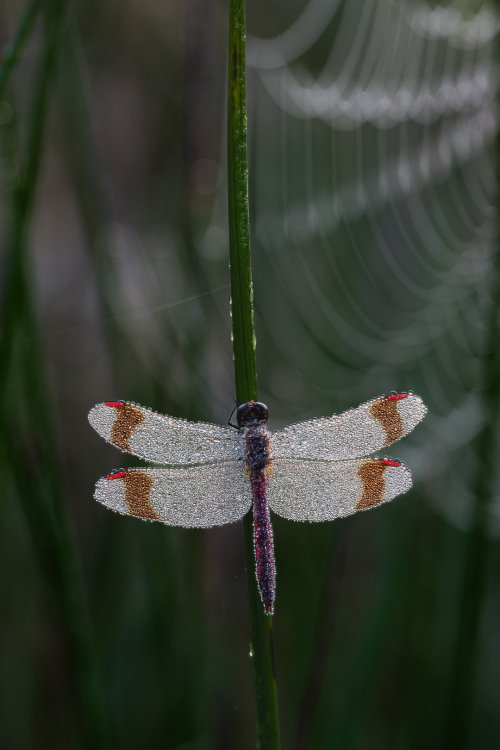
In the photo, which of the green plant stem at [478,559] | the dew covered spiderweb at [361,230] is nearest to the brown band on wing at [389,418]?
the green plant stem at [478,559]

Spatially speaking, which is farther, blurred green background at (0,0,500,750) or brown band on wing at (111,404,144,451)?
blurred green background at (0,0,500,750)

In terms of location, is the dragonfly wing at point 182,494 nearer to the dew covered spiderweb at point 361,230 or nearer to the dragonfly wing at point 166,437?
the dragonfly wing at point 166,437

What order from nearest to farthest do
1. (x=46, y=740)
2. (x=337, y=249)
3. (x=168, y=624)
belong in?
(x=168, y=624) → (x=46, y=740) → (x=337, y=249)

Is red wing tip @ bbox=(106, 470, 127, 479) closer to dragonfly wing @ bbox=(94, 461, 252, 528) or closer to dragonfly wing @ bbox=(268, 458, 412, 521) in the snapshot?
dragonfly wing @ bbox=(94, 461, 252, 528)

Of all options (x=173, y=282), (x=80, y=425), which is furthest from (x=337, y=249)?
(x=80, y=425)

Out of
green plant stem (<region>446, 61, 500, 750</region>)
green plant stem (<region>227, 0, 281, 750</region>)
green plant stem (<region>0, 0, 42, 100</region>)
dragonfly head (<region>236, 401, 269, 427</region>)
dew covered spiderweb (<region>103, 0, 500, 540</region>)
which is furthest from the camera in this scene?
dew covered spiderweb (<region>103, 0, 500, 540</region>)

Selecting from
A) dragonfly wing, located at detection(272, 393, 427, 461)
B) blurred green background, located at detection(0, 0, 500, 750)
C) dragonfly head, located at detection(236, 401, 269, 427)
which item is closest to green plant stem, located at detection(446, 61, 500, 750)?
blurred green background, located at detection(0, 0, 500, 750)

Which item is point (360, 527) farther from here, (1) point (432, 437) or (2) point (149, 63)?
(2) point (149, 63)
